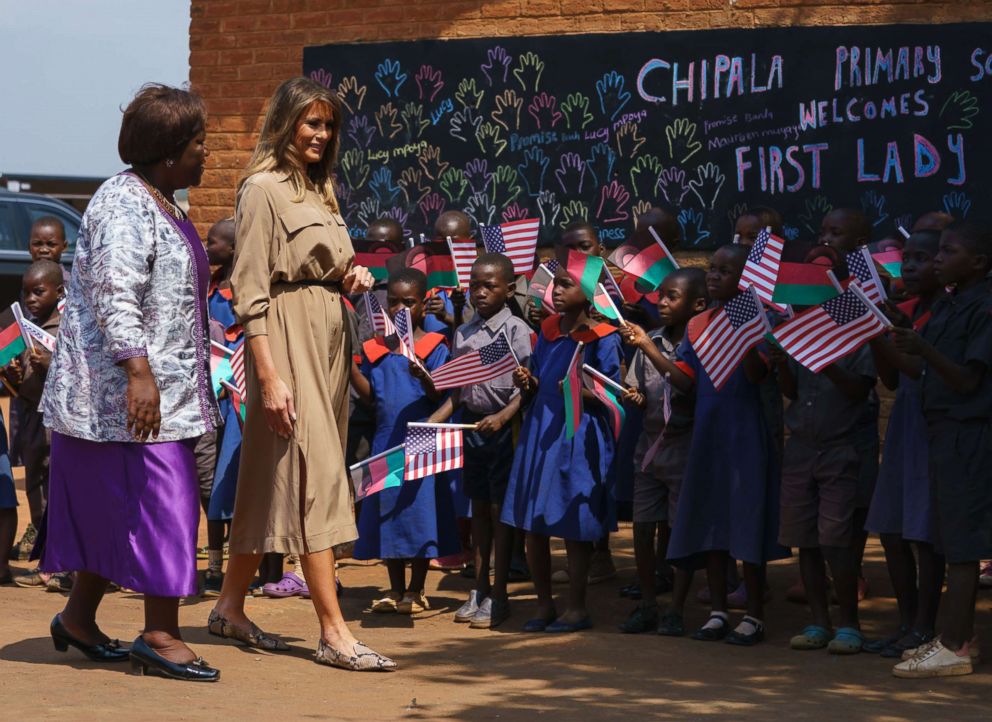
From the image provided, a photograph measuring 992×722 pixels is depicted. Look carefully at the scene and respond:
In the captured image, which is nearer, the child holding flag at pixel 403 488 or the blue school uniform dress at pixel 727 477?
the blue school uniform dress at pixel 727 477

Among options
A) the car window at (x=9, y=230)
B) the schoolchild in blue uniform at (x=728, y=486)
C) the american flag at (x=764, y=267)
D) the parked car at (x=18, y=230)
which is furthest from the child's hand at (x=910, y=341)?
the car window at (x=9, y=230)

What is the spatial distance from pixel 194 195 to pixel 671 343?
18.0ft

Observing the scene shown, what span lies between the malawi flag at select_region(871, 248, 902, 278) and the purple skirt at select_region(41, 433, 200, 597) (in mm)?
3515

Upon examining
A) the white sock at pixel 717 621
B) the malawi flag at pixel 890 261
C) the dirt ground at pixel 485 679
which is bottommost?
the dirt ground at pixel 485 679

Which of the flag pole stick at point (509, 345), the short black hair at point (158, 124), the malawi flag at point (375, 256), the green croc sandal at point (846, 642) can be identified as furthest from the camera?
the malawi flag at point (375, 256)

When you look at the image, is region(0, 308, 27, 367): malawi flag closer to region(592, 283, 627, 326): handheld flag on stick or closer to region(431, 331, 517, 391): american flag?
region(431, 331, 517, 391): american flag

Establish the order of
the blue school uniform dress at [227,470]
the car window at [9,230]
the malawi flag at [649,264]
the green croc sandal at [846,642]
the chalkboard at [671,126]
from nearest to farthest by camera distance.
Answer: the green croc sandal at [846,642]
the malawi flag at [649,264]
the blue school uniform dress at [227,470]
the chalkboard at [671,126]
the car window at [9,230]

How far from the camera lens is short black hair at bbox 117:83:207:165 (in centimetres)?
514

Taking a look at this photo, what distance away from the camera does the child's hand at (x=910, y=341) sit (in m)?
5.48

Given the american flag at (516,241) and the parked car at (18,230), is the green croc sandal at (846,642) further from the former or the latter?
the parked car at (18,230)

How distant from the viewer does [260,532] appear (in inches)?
211

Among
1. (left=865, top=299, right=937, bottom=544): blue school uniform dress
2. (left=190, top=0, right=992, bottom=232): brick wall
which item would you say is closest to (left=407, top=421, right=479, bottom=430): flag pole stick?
(left=865, top=299, right=937, bottom=544): blue school uniform dress

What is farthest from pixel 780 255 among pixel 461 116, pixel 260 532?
pixel 461 116

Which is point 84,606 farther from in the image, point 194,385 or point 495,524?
point 495,524
